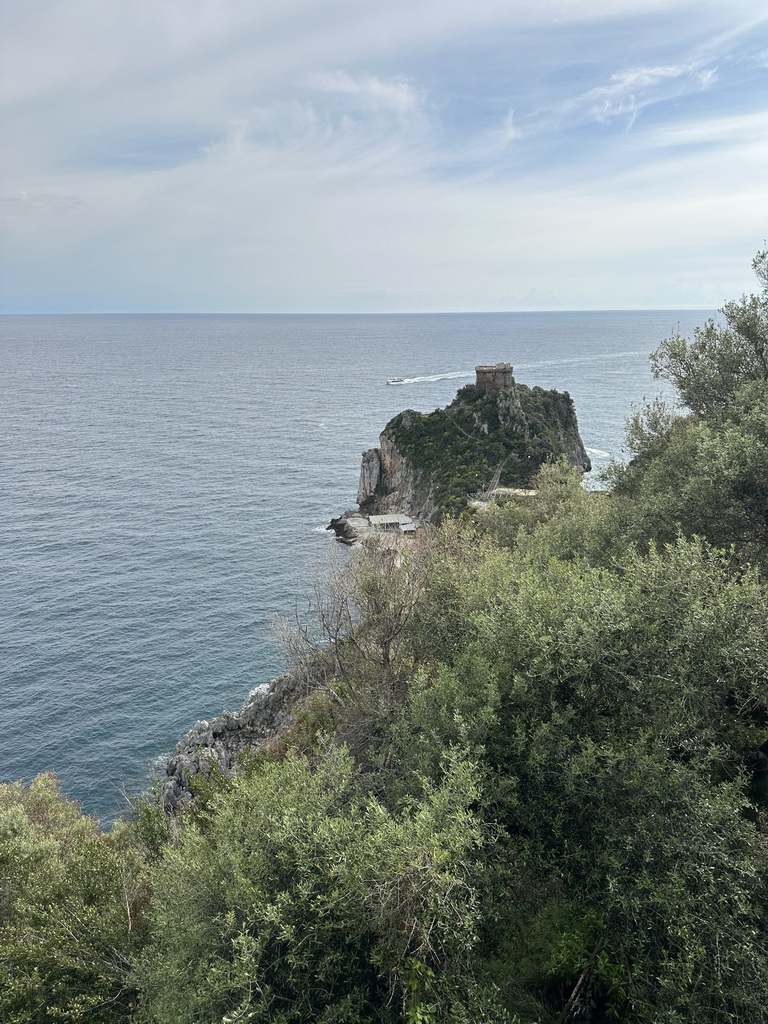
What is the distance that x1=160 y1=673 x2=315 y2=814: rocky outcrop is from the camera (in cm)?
3441

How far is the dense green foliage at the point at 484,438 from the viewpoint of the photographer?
253ft

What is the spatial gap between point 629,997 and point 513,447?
74.4m

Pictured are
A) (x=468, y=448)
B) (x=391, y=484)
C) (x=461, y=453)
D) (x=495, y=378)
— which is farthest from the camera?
(x=495, y=378)

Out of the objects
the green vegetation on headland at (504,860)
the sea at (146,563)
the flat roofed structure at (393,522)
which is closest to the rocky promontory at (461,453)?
the flat roofed structure at (393,522)

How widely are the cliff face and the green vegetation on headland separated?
2332 inches

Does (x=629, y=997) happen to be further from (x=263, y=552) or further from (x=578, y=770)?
(x=263, y=552)

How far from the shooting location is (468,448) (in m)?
82.4

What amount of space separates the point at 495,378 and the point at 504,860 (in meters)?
82.5

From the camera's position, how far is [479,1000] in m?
10.1

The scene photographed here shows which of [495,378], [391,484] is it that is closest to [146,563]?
[391,484]

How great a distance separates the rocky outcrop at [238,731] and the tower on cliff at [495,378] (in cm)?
6126

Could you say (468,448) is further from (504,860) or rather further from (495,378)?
(504,860)

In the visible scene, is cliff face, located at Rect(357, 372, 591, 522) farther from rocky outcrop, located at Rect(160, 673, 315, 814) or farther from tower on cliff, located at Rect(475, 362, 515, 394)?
rocky outcrop, located at Rect(160, 673, 315, 814)

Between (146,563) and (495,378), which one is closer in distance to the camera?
(146,563)
